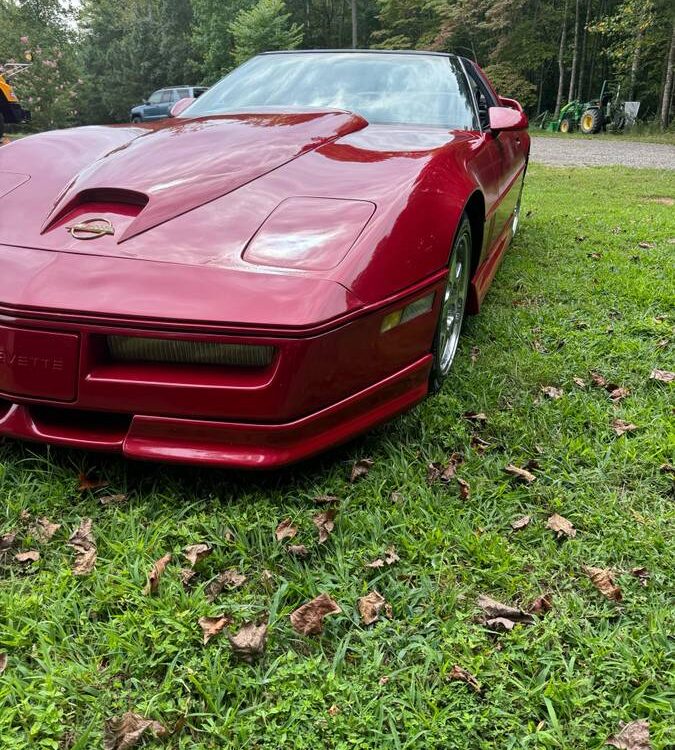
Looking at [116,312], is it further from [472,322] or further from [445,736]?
[472,322]

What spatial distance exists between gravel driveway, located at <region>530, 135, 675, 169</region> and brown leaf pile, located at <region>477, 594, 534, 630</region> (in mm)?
11263

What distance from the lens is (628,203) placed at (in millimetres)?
6746

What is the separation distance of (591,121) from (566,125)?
1.88m

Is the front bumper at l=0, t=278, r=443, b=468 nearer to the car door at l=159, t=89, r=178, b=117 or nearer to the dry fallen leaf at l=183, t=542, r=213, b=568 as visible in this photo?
the dry fallen leaf at l=183, t=542, r=213, b=568

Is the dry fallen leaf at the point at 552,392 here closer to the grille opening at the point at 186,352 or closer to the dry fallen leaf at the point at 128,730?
the grille opening at the point at 186,352

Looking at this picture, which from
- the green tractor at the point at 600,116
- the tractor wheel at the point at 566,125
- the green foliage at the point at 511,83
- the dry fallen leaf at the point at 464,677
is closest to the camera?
the dry fallen leaf at the point at 464,677

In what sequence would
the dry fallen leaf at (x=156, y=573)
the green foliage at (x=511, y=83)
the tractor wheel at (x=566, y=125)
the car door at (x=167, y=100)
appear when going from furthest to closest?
the green foliage at (x=511, y=83), the tractor wheel at (x=566, y=125), the car door at (x=167, y=100), the dry fallen leaf at (x=156, y=573)

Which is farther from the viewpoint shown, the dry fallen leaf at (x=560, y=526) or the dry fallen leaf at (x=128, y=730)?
the dry fallen leaf at (x=560, y=526)

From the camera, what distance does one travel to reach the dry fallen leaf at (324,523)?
167cm

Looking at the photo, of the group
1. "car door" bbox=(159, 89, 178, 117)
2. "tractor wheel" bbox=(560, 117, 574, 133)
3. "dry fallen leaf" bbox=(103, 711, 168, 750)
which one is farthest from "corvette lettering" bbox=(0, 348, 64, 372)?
"tractor wheel" bbox=(560, 117, 574, 133)

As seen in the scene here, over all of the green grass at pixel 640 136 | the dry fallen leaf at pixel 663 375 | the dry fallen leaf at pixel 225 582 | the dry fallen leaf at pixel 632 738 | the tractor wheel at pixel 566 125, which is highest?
the tractor wheel at pixel 566 125

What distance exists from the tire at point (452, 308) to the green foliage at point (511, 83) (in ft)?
97.4

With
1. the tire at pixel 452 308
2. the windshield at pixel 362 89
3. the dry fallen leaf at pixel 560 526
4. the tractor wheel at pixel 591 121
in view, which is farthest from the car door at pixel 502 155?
the tractor wheel at pixel 591 121

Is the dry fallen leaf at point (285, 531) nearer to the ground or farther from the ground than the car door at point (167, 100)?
nearer to the ground
